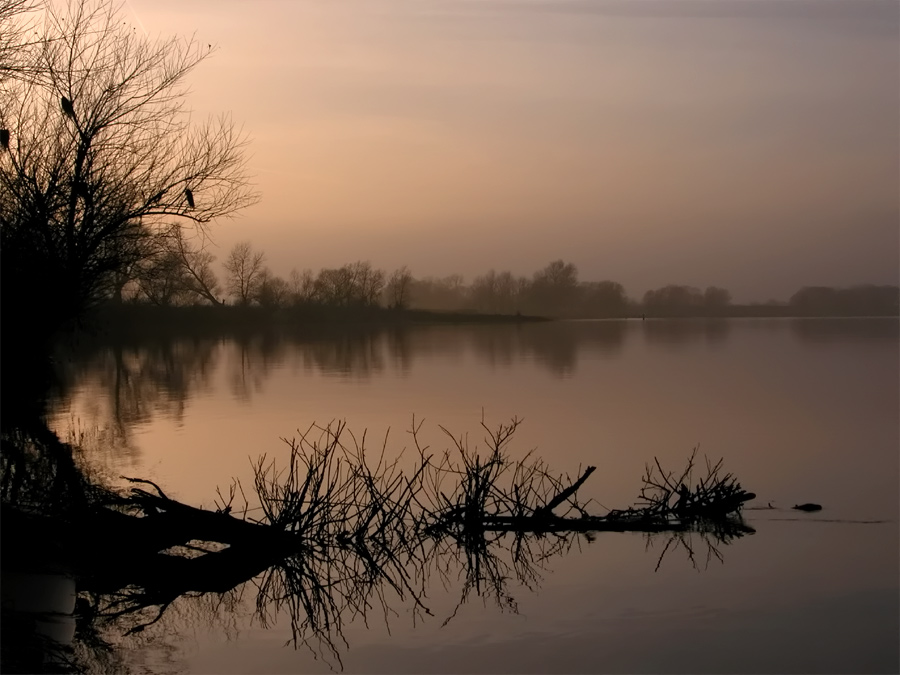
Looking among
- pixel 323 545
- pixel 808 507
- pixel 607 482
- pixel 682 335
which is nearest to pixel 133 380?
pixel 607 482

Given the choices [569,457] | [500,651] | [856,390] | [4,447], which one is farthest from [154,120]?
[856,390]

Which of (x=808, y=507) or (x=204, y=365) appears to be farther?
(x=204, y=365)

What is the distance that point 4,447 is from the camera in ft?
47.5

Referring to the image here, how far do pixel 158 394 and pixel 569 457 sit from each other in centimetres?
1526

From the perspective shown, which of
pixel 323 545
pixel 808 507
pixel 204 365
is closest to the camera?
pixel 323 545

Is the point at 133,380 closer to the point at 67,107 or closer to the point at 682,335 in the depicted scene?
the point at 67,107

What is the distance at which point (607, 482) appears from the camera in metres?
12.4

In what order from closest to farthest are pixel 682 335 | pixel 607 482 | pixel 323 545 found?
pixel 323 545
pixel 607 482
pixel 682 335

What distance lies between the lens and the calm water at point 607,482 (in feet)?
22.5

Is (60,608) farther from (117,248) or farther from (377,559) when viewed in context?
(117,248)

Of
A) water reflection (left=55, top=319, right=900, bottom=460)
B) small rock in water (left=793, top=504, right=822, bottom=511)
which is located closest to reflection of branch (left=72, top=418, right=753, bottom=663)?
small rock in water (left=793, top=504, right=822, bottom=511)

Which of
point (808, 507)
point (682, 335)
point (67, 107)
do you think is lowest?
point (808, 507)

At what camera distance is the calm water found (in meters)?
6.86

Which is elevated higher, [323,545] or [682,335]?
[682,335]
